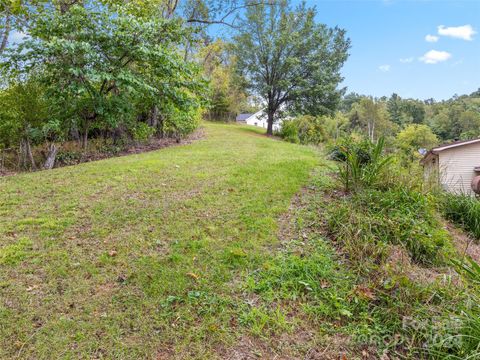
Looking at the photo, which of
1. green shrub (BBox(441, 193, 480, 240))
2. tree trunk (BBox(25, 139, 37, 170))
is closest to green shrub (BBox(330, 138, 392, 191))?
green shrub (BBox(441, 193, 480, 240))

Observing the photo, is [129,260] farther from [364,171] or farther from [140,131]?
[140,131]

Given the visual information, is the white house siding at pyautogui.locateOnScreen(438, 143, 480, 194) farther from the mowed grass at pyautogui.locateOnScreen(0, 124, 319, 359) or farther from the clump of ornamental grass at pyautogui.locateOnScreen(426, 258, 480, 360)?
the clump of ornamental grass at pyautogui.locateOnScreen(426, 258, 480, 360)

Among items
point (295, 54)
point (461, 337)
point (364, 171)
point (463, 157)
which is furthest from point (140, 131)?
point (463, 157)

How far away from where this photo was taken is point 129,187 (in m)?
Answer: 4.21

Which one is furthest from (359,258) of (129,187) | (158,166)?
(158,166)

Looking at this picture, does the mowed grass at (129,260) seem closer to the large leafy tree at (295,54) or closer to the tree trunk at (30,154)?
the tree trunk at (30,154)

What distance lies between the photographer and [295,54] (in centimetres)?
1555

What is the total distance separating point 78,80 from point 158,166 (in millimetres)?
2615

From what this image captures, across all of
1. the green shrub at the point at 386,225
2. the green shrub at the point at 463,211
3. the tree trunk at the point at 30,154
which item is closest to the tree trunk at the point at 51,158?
the tree trunk at the point at 30,154

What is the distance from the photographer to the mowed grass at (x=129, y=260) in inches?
70.7

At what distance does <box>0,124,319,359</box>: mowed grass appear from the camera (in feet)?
5.89

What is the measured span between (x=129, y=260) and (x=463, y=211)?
4.96 meters

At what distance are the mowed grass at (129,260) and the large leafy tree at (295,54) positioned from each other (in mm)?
12838

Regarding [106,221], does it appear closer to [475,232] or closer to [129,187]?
[129,187]
